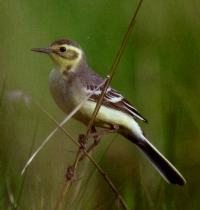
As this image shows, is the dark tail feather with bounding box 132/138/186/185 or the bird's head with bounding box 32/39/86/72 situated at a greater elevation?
the bird's head with bounding box 32/39/86/72

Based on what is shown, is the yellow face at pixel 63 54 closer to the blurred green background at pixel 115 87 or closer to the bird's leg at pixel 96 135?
the blurred green background at pixel 115 87

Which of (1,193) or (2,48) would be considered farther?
(2,48)

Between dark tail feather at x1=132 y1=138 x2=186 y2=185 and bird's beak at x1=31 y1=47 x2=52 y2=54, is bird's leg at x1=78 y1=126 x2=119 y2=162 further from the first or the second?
bird's beak at x1=31 y1=47 x2=52 y2=54

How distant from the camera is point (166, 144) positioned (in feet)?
3.41

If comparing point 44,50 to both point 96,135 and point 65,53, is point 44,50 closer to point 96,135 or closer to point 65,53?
point 65,53

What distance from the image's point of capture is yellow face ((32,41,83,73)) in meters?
1.05

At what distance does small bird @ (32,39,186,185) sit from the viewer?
103 centimetres

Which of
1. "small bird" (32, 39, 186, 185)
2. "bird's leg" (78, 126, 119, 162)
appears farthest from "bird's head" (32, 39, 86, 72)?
"bird's leg" (78, 126, 119, 162)

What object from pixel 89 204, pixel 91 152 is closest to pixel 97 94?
pixel 91 152

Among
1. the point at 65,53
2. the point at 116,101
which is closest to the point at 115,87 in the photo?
the point at 116,101

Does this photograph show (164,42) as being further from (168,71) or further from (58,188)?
(58,188)

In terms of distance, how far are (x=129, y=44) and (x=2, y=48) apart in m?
0.30

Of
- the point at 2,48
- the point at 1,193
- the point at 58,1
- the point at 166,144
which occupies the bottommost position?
the point at 1,193

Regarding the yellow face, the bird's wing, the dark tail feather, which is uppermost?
the yellow face
